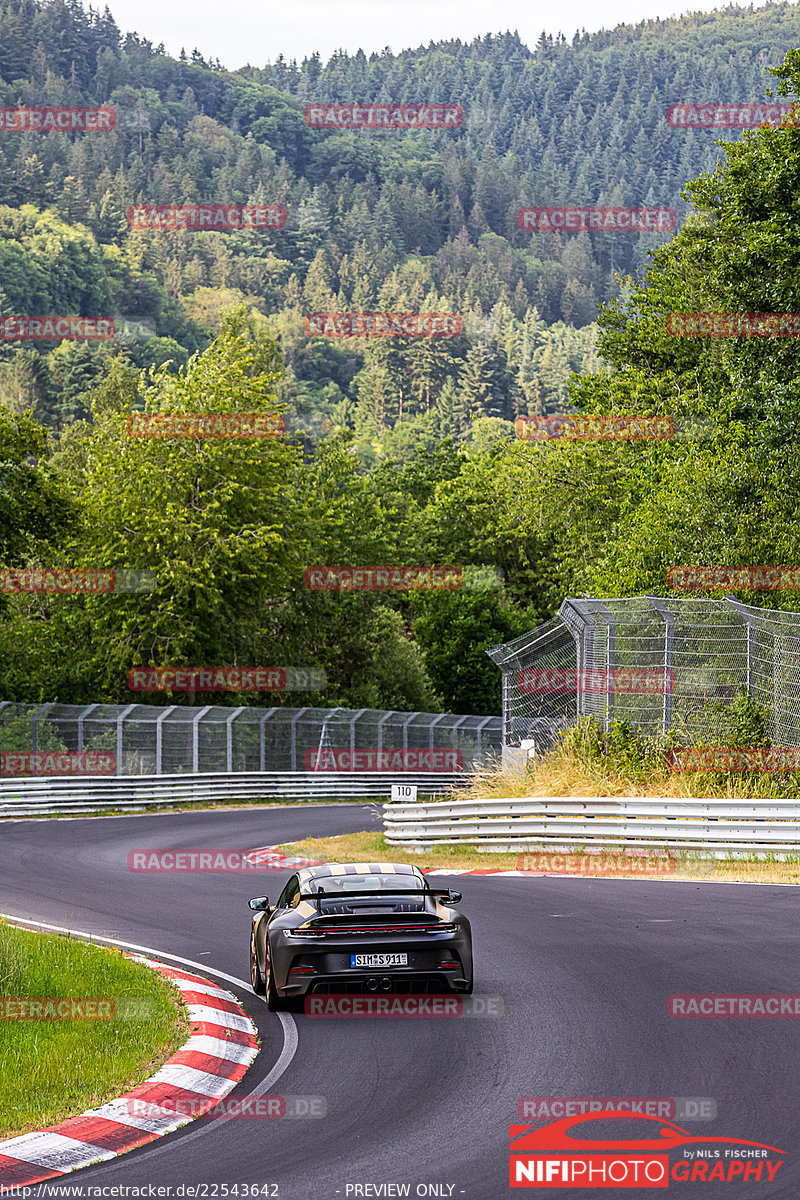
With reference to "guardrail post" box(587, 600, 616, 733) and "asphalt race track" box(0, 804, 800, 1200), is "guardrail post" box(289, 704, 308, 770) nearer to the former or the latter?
"guardrail post" box(587, 600, 616, 733)

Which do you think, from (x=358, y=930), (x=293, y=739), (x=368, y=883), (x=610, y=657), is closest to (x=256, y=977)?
(x=368, y=883)

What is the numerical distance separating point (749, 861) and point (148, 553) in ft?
90.1

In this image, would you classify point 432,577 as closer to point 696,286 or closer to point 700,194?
point 696,286

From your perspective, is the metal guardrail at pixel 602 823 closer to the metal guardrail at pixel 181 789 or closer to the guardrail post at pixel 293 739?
the metal guardrail at pixel 181 789

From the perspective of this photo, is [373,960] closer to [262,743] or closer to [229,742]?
[229,742]

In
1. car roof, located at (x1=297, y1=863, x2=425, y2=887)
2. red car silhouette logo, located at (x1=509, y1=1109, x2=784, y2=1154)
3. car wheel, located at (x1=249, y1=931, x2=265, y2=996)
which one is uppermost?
red car silhouette logo, located at (x1=509, y1=1109, x2=784, y2=1154)

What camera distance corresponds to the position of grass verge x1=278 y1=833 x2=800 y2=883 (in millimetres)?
16906

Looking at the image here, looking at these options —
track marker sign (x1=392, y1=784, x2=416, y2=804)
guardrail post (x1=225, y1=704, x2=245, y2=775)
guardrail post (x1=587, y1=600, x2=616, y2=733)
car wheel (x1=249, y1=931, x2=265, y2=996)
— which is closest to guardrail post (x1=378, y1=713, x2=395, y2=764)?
guardrail post (x1=225, y1=704, x2=245, y2=775)

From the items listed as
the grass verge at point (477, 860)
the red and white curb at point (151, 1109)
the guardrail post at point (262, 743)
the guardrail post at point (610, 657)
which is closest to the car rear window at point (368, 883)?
the red and white curb at point (151, 1109)

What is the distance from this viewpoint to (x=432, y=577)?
215 feet

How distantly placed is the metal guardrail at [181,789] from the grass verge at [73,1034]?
16.3m

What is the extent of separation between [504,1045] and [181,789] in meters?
28.2

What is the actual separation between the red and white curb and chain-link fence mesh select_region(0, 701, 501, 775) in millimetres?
14729

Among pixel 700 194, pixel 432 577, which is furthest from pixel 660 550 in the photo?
pixel 432 577
